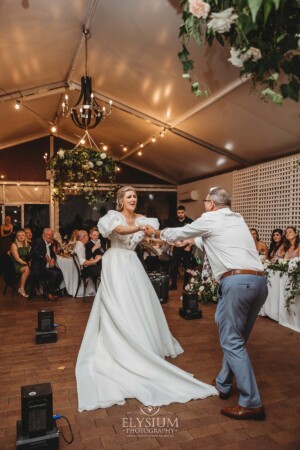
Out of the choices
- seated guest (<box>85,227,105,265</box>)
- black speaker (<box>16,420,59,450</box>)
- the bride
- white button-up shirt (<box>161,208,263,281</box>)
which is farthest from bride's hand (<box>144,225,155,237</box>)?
seated guest (<box>85,227,105,265</box>)

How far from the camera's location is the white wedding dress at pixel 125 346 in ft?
9.34

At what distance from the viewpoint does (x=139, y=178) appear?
531 inches

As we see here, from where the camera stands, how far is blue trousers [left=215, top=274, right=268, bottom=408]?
2506 mm

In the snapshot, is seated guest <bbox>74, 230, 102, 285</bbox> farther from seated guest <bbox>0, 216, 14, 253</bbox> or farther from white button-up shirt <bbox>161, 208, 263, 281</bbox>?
seated guest <bbox>0, 216, 14, 253</bbox>

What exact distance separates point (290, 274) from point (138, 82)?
4240 millimetres

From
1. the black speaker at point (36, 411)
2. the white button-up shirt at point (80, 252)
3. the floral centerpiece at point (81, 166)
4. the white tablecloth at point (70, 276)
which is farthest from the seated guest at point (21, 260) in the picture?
the black speaker at point (36, 411)

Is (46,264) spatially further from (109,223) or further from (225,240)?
(225,240)

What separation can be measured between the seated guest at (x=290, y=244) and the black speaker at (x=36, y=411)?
4.66 metres

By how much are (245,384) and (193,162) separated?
27.7 feet

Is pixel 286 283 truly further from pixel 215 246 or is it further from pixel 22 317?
pixel 22 317

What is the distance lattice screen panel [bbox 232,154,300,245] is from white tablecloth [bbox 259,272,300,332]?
2345 millimetres

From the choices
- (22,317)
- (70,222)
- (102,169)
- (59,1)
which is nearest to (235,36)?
(59,1)

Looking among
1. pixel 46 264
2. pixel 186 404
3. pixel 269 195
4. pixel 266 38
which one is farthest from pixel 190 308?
pixel 266 38

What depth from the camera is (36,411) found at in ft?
7.11
